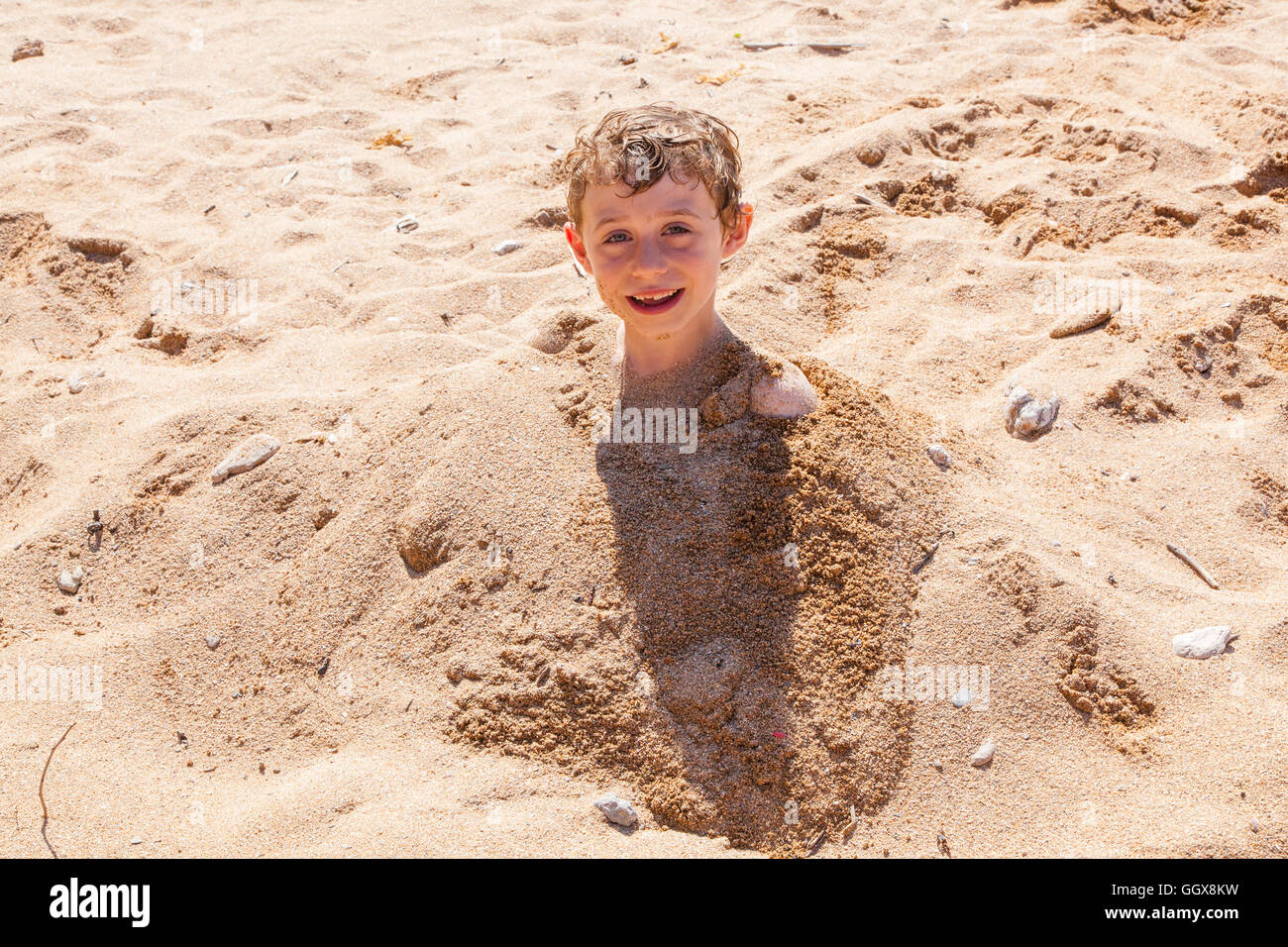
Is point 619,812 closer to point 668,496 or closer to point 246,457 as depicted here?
point 668,496

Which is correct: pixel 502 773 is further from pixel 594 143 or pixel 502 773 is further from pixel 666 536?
pixel 594 143

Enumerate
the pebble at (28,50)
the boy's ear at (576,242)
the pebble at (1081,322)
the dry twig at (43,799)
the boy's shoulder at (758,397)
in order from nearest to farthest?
the dry twig at (43,799), the boy's shoulder at (758,397), the boy's ear at (576,242), the pebble at (1081,322), the pebble at (28,50)

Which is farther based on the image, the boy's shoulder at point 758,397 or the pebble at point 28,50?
the pebble at point 28,50

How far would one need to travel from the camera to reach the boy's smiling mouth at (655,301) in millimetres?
Answer: 2512

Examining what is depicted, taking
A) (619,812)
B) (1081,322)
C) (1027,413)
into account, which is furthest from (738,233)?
(619,812)

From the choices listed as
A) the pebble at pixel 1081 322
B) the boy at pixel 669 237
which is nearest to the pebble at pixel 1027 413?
the pebble at pixel 1081 322

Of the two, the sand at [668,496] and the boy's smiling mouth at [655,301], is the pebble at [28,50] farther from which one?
the boy's smiling mouth at [655,301]

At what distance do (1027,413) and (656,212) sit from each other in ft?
4.68

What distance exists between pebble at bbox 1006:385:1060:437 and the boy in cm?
81

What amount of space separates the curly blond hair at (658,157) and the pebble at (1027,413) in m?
1.13

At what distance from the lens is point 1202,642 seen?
2.35m

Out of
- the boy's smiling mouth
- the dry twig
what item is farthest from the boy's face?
the dry twig
